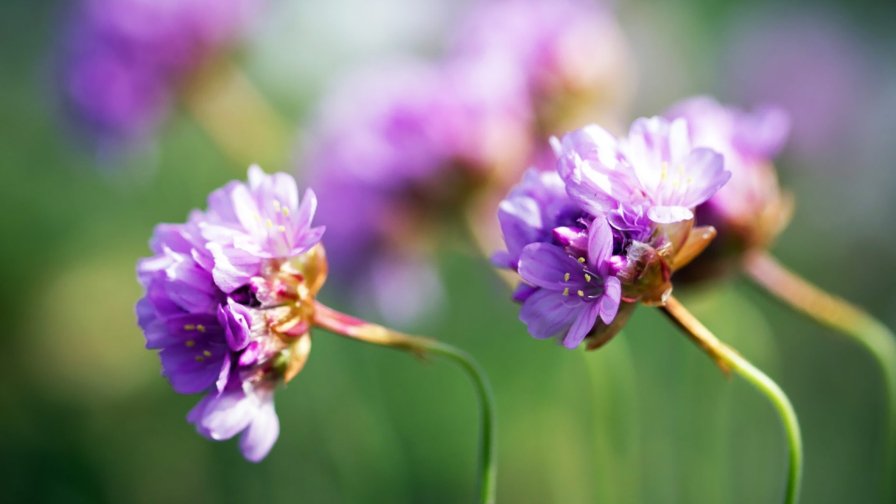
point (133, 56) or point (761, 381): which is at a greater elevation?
point (761, 381)

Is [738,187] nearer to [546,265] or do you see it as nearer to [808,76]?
[546,265]

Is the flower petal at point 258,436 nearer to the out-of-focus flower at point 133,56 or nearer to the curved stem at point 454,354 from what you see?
the curved stem at point 454,354

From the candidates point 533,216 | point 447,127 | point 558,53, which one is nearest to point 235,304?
point 533,216

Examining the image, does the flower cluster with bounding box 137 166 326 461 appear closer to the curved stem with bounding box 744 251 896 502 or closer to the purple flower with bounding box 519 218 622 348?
the purple flower with bounding box 519 218 622 348

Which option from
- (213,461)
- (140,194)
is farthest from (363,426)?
(140,194)

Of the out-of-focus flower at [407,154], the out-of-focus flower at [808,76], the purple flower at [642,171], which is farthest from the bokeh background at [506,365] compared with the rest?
the purple flower at [642,171]

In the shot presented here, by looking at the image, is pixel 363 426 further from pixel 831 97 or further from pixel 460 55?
pixel 831 97
